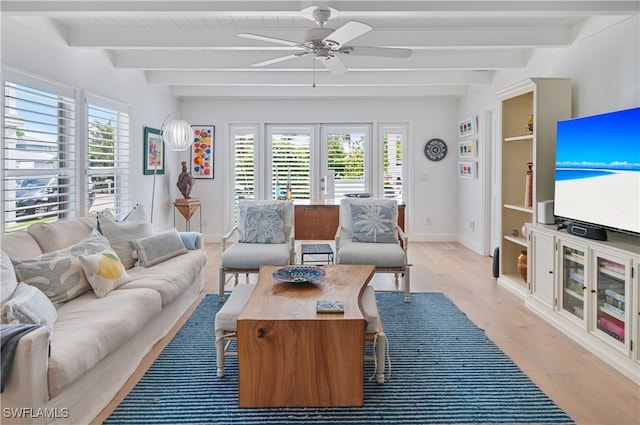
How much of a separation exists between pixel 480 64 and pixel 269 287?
3.59 meters

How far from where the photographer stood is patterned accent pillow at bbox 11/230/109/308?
277 centimetres

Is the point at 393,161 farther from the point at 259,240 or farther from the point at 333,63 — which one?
the point at 333,63

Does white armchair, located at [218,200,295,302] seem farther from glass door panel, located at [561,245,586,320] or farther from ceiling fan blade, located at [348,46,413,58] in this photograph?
glass door panel, located at [561,245,586,320]

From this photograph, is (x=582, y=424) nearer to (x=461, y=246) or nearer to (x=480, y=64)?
(x=480, y=64)

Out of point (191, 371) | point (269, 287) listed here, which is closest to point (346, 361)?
point (269, 287)

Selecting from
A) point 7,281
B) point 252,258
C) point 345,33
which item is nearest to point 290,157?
point 252,258

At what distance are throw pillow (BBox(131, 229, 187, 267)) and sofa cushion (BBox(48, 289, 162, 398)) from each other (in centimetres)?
78

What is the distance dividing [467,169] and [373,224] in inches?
116

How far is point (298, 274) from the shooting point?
3184 millimetres

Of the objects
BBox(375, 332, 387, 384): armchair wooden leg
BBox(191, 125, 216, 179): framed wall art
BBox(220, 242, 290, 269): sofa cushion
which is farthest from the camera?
BBox(191, 125, 216, 179): framed wall art

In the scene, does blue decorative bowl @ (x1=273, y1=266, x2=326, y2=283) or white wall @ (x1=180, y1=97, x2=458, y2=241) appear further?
white wall @ (x1=180, y1=97, x2=458, y2=241)

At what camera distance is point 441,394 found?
8.27 feet

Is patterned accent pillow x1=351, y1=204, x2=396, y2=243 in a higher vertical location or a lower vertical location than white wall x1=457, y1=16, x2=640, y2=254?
lower

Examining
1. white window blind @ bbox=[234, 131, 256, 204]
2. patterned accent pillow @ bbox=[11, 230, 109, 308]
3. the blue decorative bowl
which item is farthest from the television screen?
white window blind @ bbox=[234, 131, 256, 204]
